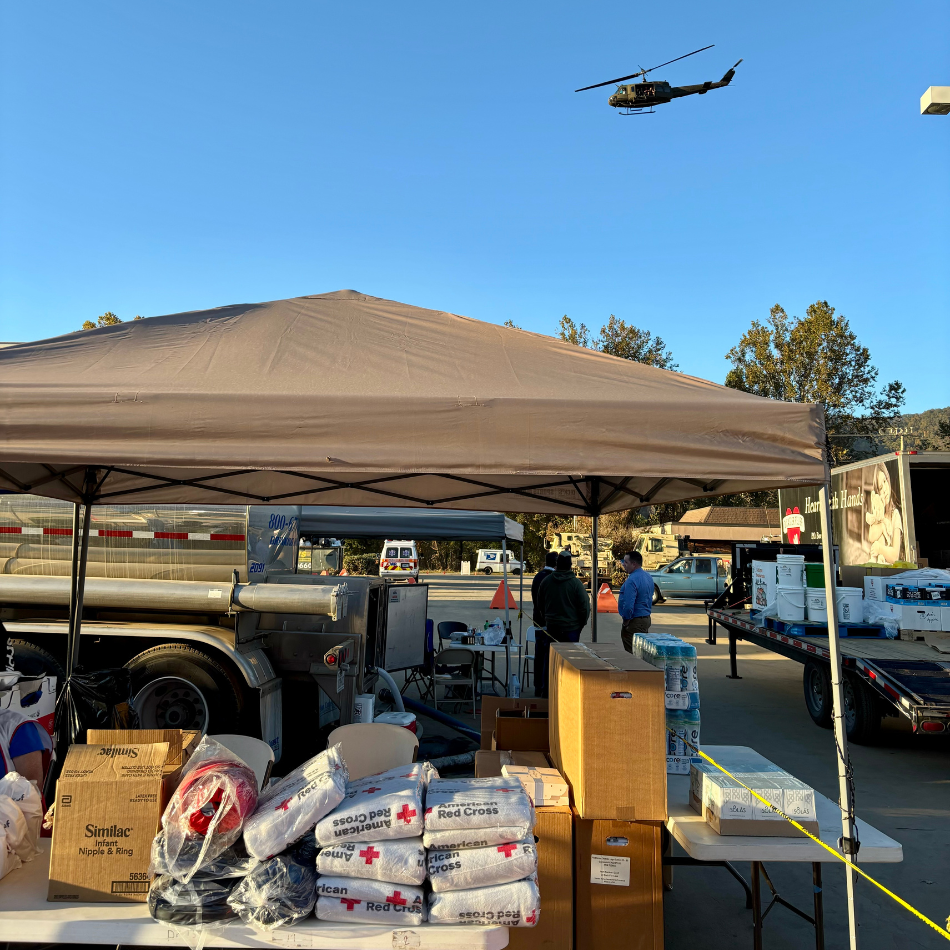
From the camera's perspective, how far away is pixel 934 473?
44.2 ft

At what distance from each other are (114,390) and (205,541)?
3.46 m

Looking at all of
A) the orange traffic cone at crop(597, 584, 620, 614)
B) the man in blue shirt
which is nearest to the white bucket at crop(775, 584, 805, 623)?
the man in blue shirt

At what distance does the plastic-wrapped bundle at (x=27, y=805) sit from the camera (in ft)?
8.32

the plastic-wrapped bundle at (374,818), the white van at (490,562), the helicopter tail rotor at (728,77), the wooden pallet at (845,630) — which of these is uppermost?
the helicopter tail rotor at (728,77)

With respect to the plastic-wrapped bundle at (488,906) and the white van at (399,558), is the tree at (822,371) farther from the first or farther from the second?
the plastic-wrapped bundle at (488,906)

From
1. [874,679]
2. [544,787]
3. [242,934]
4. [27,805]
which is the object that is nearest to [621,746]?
[544,787]

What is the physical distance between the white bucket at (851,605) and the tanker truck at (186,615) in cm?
540

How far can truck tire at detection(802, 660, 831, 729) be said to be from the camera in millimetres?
7547

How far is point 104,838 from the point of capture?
2.31 meters

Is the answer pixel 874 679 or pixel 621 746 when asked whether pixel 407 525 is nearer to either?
pixel 874 679

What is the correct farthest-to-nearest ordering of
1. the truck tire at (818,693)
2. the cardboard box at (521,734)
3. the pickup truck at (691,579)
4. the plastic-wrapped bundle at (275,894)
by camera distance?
1. the pickup truck at (691,579)
2. the truck tire at (818,693)
3. the cardboard box at (521,734)
4. the plastic-wrapped bundle at (275,894)

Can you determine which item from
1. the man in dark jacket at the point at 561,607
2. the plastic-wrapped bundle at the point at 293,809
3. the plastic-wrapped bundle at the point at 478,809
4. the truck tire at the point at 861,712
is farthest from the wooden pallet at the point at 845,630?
the plastic-wrapped bundle at the point at 293,809

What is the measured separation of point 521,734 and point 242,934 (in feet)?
6.41

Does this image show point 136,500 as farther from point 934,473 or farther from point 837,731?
point 934,473
